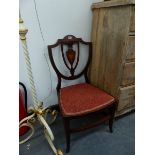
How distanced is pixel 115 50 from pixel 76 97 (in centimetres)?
48

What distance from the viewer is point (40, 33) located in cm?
146

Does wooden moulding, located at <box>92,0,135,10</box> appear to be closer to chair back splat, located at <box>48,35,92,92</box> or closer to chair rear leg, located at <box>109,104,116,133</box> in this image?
chair back splat, located at <box>48,35,92,92</box>

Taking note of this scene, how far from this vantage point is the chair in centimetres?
125

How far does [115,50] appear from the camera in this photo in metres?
1.42

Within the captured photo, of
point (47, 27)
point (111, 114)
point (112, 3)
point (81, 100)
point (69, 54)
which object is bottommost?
point (111, 114)

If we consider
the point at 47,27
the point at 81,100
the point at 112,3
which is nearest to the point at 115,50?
the point at 112,3

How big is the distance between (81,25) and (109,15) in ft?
1.00

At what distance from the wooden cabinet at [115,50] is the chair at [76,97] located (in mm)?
109

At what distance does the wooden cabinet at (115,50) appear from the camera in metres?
1.31

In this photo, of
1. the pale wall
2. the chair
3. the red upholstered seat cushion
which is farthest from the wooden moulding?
the red upholstered seat cushion

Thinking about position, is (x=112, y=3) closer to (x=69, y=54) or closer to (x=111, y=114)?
(x=69, y=54)
